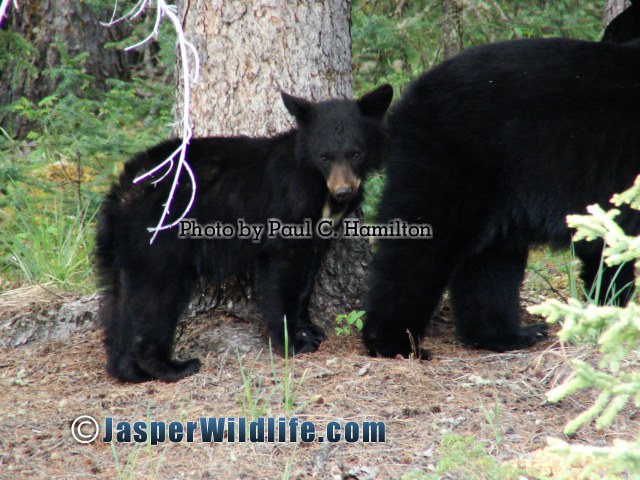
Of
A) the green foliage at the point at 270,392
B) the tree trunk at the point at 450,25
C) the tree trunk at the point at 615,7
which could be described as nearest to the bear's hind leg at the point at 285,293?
the green foliage at the point at 270,392

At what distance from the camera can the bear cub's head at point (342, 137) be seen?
4320mm

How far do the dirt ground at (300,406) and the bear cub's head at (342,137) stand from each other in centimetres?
101

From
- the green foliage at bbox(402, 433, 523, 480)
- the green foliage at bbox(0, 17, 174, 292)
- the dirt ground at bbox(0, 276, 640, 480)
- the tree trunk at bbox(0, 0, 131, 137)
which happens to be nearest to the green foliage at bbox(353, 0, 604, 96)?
the green foliage at bbox(0, 17, 174, 292)

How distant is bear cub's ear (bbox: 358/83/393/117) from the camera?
4492mm

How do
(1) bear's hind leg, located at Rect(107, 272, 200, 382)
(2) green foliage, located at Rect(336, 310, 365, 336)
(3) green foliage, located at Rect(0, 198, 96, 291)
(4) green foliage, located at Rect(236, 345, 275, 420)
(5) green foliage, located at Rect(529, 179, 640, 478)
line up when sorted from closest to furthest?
(5) green foliage, located at Rect(529, 179, 640, 478) → (4) green foliage, located at Rect(236, 345, 275, 420) → (1) bear's hind leg, located at Rect(107, 272, 200, 382) → (2) green foliage, located at Rect(336, 310, 365, 336) → (3) green foliage, located at Rect(0, 198, 96, 291)

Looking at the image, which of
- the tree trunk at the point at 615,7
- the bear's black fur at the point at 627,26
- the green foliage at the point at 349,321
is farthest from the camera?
the tree trunk at the point at 615,7

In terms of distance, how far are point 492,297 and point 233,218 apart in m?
1.70

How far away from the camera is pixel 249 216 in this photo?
14.7ft

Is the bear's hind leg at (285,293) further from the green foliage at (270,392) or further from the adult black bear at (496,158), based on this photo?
the adult black bear at (496,158)

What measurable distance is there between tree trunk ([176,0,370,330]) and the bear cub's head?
45cm

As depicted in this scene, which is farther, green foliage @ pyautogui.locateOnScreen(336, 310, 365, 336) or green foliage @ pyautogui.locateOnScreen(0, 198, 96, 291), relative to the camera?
green foliage @ pyautogui.locateOnScreen(0, 198, 96, 291)

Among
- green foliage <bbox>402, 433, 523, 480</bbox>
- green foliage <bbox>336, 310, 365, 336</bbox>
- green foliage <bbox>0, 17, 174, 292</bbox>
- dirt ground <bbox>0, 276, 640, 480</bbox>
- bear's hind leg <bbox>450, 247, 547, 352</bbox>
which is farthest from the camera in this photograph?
green foliage <bbox>0, 17, 174, 292</bbox>

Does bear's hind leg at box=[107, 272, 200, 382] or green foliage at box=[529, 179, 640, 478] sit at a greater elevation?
green foliage at box=[529, 179, 640, 478]

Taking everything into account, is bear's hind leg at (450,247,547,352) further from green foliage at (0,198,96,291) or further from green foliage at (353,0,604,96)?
green foliage at (0,198,96,291)
